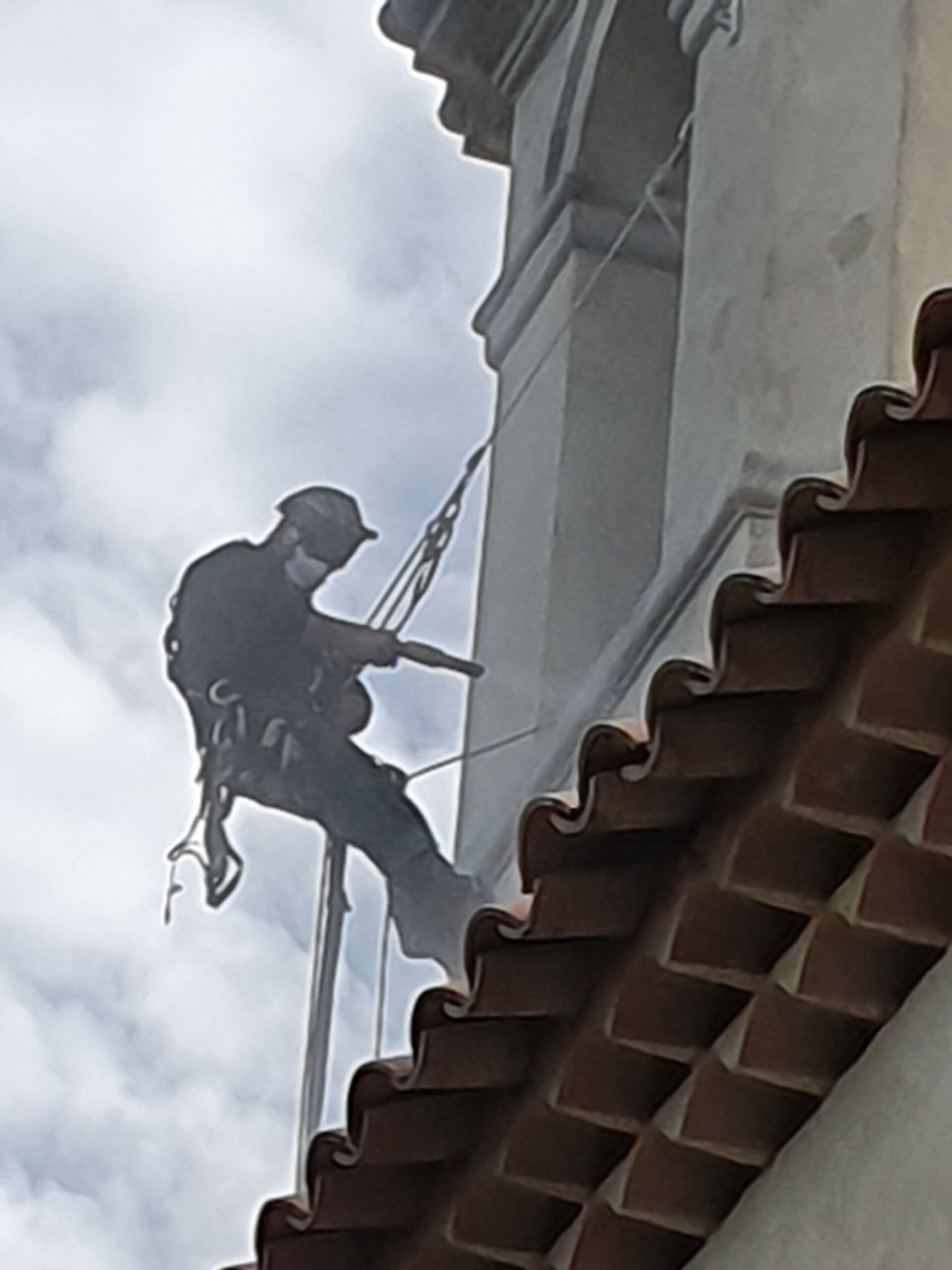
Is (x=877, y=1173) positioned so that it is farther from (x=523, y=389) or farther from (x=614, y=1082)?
(x=523, y=389)

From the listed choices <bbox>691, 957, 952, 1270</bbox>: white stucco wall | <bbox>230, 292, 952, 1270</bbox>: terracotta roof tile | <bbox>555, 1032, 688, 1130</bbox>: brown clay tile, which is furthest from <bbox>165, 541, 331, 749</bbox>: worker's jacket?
<bbox>691, 957, 952, 1270</bbox>: white stucco wall

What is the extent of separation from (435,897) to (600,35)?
2.42 metres

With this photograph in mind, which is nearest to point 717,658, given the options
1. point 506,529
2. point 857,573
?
point 857,573

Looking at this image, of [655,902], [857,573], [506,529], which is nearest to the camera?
[857,573]

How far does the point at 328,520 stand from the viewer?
918 centimetres

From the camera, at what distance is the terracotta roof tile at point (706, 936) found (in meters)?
5.76

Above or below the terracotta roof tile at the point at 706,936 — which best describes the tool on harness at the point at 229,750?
above

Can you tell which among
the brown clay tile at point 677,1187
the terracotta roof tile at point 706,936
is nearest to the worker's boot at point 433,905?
the terracotta roof tile at point 706,936

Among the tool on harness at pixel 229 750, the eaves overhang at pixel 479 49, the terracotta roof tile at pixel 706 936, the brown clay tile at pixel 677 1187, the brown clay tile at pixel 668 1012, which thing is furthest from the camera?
the eaves overhang at pixel 479 49

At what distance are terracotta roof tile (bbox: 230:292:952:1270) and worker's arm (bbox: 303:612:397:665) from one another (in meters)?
2.57

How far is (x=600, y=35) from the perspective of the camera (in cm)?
1054

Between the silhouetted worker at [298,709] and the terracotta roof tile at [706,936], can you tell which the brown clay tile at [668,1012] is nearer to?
the terracotta roof tile at [706,936]

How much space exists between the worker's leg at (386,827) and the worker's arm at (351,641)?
0.62ft

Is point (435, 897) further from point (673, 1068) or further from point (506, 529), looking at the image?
point (673, 1068)
